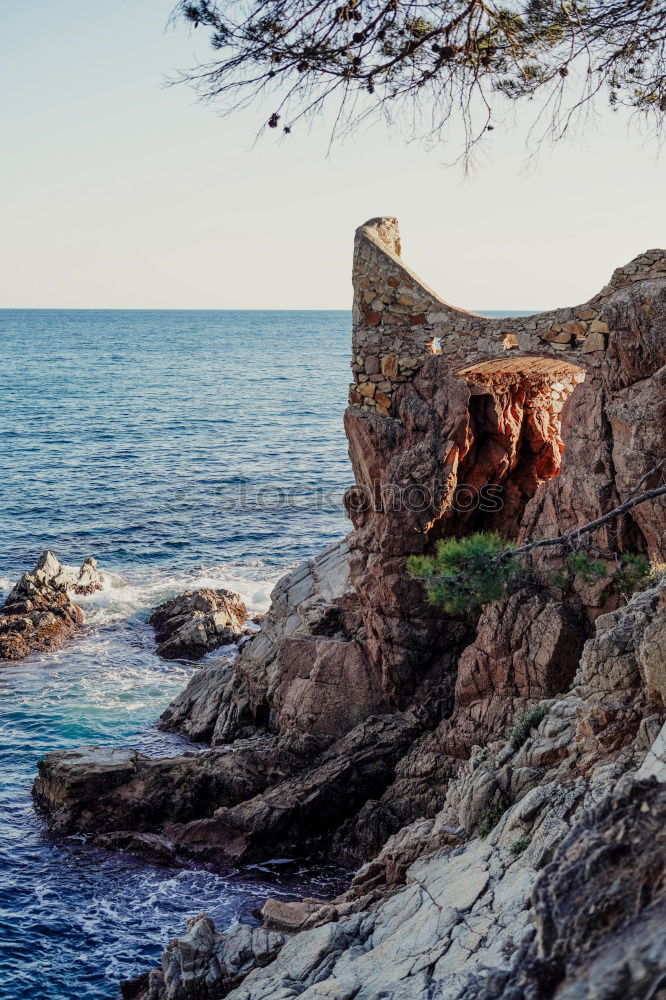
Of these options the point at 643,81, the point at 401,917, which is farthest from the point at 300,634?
A: the point at 643,81

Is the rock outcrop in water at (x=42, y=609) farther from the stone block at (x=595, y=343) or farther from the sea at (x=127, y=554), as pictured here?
the stone block at (x=595, y=343)

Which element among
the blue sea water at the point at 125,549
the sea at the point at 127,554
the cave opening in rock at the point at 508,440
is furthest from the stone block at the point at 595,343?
the blue sea water at the point at 125,549

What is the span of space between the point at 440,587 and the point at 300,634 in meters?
8.34

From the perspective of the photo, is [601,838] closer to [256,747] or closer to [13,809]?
[256,747]

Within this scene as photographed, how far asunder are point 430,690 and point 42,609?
54.8ft

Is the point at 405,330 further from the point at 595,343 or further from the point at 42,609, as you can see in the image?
the point at 42,609

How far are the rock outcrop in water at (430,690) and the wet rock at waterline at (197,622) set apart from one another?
5424 mm

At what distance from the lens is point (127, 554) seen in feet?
127

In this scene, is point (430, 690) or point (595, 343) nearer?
point (595, 343)

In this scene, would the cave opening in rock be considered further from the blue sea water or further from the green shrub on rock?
the blue sea water

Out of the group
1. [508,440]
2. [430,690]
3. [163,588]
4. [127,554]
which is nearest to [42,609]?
[163,588]

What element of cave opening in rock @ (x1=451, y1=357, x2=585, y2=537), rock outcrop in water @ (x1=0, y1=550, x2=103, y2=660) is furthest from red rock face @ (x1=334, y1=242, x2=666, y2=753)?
rock outcrop in water @ (x1=0, y1=550, x2=103, y2=660)

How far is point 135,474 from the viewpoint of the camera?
176 ft

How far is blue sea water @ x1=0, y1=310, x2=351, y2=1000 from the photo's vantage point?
16.1 m
